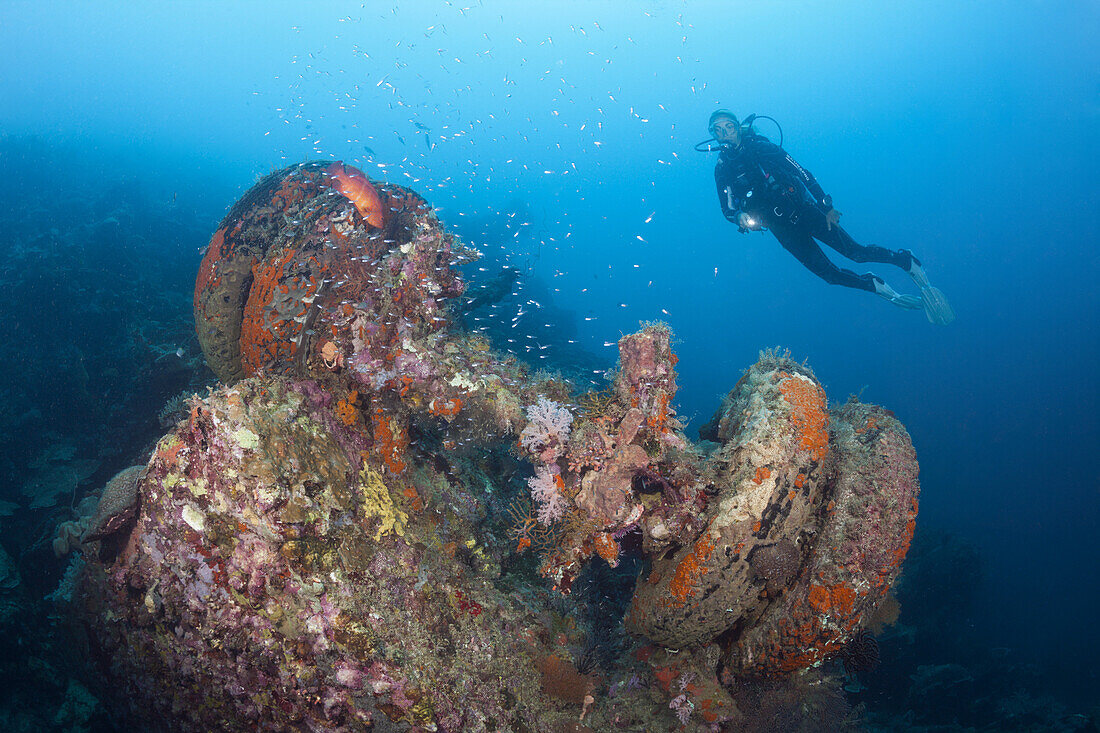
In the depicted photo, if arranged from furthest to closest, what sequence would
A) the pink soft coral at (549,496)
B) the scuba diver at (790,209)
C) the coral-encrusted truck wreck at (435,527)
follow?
the scuba diver at (790,209) < the pink soft coral at (549,496) < the coral-encrusted truck wreck at (435,527)

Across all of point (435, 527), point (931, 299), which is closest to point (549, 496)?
point (435, 527)

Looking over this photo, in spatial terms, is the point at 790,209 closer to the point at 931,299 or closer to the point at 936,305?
the point at 931,299

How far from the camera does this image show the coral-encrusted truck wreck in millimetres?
2752

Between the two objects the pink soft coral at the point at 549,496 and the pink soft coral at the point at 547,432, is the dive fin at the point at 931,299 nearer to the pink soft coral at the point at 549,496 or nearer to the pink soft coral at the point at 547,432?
the pink soft coral at the point at 547,432

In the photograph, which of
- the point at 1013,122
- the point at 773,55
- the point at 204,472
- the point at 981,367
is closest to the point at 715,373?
the point at 981,367

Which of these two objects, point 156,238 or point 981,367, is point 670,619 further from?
point 981,367

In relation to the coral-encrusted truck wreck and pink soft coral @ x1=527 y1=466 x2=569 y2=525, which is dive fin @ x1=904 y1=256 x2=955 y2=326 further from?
pink soft coral @ x1=527 y1=466 x2=569 y2=525

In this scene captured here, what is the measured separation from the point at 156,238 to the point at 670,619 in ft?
68.6

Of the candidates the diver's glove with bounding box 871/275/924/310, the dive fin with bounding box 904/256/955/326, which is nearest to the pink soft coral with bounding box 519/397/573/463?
the diver's glove with bounding box 871/275/924/310

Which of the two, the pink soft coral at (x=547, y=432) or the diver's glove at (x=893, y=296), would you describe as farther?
the diver's glove at (x=893, y=296)

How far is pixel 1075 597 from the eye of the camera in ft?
65.0

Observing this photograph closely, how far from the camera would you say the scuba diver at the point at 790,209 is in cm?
895

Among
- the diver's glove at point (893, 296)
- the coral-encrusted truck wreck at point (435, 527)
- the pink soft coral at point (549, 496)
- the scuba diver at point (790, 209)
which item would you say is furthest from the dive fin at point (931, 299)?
the pink soft coral at point (549, 496)

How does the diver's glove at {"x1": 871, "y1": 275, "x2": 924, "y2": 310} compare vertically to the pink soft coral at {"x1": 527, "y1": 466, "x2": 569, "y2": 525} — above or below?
above
